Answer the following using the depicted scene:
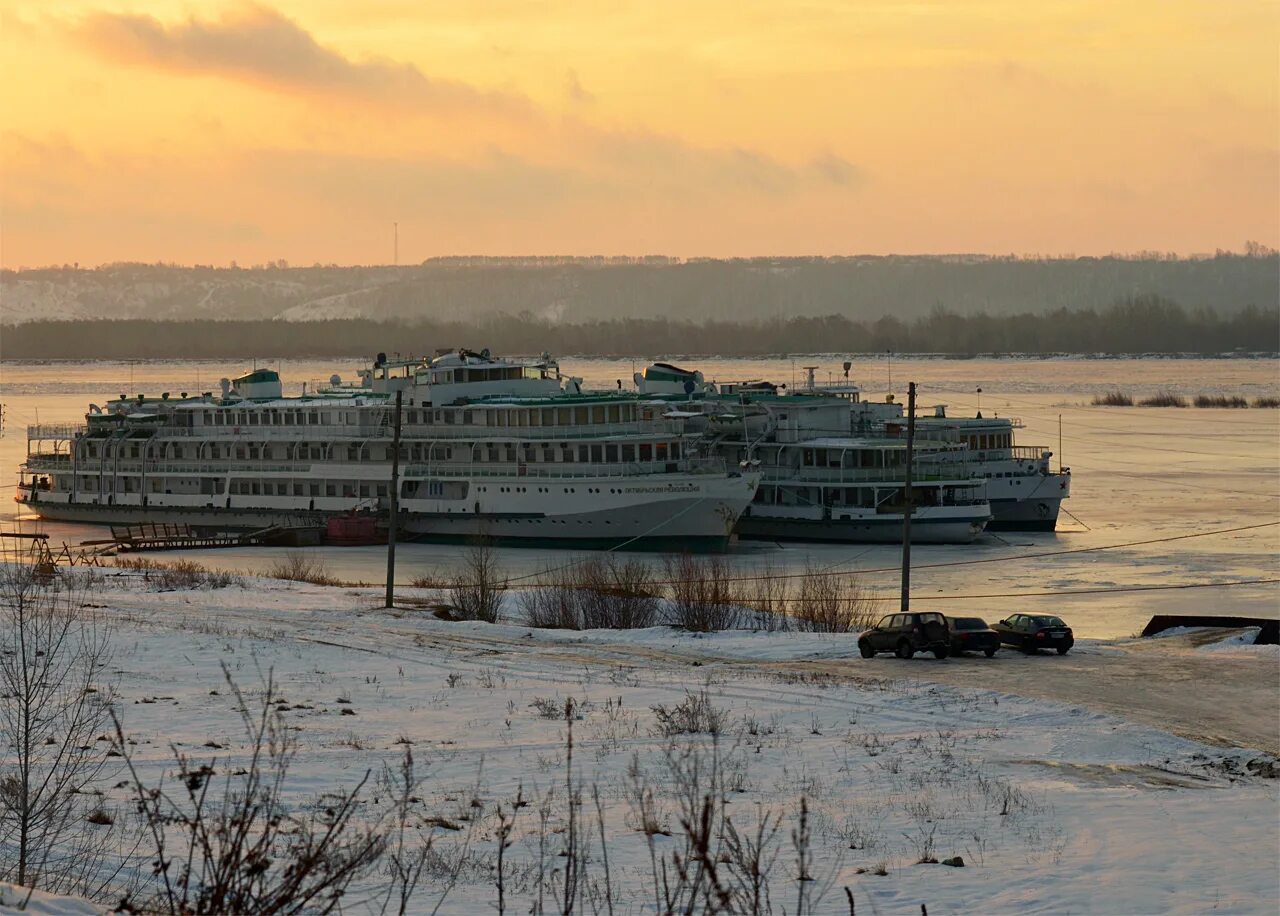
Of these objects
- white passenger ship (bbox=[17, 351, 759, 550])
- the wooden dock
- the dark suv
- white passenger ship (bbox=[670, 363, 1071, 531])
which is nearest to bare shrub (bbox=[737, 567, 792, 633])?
the dark suv

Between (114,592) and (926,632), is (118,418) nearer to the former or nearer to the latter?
(114,592)

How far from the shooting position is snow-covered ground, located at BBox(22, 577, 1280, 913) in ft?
53.3

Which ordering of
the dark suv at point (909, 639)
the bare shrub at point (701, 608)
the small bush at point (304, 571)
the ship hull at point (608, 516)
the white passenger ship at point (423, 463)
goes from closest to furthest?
the dark suv at point (909, 639) → the bare shrub at point (701, 608) → the small bush at point (304, 571) → the ship hull at point (608, 516) → the white passenger ship at point (423, 463)

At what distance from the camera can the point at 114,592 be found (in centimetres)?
4247

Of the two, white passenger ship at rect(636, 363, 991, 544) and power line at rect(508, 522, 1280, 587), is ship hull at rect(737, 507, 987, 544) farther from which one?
power line at rect(508, 522, 1280, 587)

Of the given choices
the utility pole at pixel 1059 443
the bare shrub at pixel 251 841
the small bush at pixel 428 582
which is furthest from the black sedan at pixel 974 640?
the utility pole at pixel 1059 443

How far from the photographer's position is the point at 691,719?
2333 centimetres

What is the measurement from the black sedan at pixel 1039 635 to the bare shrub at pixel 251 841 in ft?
50.4

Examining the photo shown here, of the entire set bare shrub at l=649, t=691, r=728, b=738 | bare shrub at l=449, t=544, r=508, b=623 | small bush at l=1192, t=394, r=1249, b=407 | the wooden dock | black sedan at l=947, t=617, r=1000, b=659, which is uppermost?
small bush at l=1192, t=394, r=1249, b=407

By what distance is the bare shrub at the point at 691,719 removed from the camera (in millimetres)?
23203

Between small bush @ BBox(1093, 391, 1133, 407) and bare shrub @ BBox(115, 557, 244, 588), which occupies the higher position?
small bush @ BBox(1093, 391, 1133, 407)

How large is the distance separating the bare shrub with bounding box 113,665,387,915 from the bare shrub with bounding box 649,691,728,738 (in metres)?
5.48

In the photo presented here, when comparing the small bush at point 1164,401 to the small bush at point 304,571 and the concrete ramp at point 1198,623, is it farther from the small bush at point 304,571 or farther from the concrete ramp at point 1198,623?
the concrete ramp at point 1198,623

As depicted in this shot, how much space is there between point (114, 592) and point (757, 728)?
23620 millimetres
